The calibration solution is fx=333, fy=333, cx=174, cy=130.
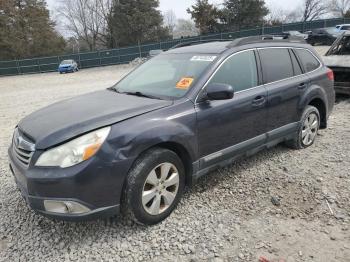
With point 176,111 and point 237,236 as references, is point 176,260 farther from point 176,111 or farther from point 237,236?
point 176,111

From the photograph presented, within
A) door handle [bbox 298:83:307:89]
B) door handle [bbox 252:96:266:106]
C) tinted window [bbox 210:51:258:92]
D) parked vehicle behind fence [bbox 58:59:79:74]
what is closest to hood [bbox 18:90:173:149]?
tinted window [bbox 210:51:258:92]

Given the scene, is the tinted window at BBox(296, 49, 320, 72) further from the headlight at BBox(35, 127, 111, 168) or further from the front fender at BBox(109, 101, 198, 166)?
the headlight at BBox(35, 127, 111, 168)

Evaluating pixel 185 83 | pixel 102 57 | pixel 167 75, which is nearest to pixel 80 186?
pixel 185 83

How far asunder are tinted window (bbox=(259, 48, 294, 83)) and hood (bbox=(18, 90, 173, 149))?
5.23 ft

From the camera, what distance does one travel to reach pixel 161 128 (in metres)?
3.17

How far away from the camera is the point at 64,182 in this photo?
2.73 metres

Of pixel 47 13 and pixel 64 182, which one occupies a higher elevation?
pixel 47 13

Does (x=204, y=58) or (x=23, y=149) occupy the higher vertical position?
(x=204, y=58)

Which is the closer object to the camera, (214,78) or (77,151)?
(77,151)

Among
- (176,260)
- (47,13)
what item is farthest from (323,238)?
(47,13)

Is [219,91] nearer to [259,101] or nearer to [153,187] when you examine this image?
[259,101]

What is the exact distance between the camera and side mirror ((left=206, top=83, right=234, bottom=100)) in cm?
341

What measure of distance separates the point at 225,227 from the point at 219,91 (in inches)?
53.6

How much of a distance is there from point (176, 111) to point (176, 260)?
55.0 inches
